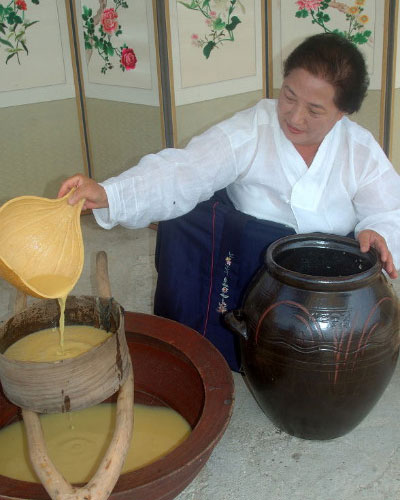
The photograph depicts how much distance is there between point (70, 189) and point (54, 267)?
0.65 ft

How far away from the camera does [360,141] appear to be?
172 centimetres

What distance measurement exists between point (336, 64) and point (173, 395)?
0.97m

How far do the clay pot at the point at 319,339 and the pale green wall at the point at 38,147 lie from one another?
208 cm

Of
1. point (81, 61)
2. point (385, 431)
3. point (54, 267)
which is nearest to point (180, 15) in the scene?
point (81, 61)

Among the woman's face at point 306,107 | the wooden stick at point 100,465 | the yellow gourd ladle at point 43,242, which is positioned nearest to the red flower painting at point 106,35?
the woman's face at point 306,107

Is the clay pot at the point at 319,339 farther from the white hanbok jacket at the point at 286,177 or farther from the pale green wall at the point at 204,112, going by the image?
the pale green wall at the point at 204,112

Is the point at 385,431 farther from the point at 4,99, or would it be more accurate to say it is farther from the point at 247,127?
the point at 4,99

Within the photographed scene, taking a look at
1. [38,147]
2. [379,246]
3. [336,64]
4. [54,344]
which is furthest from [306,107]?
[38,147]

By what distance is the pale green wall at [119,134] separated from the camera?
3014 mm

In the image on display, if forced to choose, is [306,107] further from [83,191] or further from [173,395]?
[173,395]

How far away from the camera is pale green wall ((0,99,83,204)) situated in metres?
3.17

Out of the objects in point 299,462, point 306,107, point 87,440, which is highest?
point 306,107

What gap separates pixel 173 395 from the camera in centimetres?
158

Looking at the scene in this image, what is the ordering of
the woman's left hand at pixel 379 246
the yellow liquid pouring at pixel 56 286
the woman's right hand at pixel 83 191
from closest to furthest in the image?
the yellow liquid pouring at pixel 56 286
the woman's right hand at pixel 83 191
the woman's left hand at pixel 379 246
